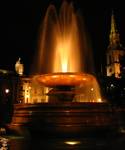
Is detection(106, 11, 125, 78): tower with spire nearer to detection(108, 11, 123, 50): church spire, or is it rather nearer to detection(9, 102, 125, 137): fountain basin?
detection(108, 11, 123, 50): church spire

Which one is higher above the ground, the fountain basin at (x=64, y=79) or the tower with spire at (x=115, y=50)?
the tower with spire at (x=115, y=50)

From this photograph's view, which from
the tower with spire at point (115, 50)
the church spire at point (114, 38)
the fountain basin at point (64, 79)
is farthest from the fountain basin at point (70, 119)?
the church spire at point (114, 38)

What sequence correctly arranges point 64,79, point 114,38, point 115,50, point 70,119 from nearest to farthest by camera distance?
1. point 70,119
2. point 64,79
3. point 115,50
4. point 114,38

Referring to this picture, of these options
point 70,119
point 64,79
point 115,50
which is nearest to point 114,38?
point 115,50

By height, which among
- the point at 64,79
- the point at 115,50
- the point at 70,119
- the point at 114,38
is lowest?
the point at 70,119

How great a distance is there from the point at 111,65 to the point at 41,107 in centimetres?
6567

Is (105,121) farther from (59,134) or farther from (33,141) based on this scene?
(33,141)

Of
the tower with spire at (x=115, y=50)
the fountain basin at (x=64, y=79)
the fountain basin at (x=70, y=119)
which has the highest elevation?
the tower with spire at (x=115, y=50)

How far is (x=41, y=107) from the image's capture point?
912 centimetres

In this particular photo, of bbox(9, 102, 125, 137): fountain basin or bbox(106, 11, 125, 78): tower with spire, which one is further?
bbox(106, 11, 125, 78): tower with spire

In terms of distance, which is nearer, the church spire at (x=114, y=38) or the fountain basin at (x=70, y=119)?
the fountain basin at (x=70, y=119)

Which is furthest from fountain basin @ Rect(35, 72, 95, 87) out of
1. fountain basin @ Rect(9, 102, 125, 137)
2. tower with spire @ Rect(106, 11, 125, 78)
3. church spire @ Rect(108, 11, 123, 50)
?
church spire @ Rect(108, 11, 123, 50)

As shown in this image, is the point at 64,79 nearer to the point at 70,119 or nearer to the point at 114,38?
the point at 70,119

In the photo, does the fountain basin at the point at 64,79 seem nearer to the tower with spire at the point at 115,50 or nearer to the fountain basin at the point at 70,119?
the fountain basin at the point at 70,119
